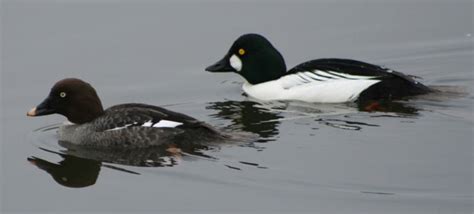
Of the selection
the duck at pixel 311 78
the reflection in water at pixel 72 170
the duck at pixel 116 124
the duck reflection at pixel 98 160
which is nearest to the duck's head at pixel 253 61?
the duck at pixel 311 78

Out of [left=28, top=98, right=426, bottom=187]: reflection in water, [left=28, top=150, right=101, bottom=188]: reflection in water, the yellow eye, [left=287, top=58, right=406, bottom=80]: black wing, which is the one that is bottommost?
[left=28, top=150, right=101, bottom=188]: reflection in water

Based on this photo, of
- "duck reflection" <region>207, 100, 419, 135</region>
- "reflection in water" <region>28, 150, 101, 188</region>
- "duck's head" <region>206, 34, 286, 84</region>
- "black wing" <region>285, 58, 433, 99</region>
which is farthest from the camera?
"duck's head" <region>206, 34, 286, 84</region>

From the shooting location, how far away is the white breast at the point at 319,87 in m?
13.3

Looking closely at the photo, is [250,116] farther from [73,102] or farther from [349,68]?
[73,102]

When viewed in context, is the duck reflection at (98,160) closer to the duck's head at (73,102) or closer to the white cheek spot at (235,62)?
the duck's head at (73,102)

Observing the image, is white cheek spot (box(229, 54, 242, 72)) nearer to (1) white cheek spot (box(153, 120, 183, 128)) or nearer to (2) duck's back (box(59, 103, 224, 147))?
(2) duck's back (box(59, 103, 224, 147))

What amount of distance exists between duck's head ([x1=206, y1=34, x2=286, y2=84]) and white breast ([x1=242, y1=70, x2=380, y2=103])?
11.5 inches

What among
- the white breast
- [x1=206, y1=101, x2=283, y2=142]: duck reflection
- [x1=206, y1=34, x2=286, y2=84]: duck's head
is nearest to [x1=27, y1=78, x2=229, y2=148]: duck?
[x1=206, y1=101, x2=283, y2=142]: duck reflection

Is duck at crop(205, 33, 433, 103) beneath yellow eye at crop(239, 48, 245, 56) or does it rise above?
beneath

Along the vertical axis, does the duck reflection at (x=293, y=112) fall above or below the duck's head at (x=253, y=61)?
below

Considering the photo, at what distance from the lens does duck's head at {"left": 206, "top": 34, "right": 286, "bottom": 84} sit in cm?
1386

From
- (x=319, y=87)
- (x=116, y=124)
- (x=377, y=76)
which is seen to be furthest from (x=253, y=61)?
(x=116, y=124)

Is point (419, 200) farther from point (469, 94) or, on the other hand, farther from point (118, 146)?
point (469, 94)

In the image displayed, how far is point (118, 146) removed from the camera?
1099 cm
